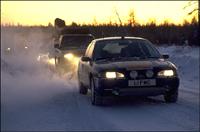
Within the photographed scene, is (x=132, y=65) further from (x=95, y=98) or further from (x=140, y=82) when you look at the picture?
(x=95, y=98)

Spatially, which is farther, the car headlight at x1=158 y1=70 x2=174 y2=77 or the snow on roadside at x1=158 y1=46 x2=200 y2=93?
the snow on roadside at x1=158 y1=46 x2=200 y2=93

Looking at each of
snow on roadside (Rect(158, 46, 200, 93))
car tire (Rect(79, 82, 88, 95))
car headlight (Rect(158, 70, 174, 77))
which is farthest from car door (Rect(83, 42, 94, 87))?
snow on roadside (Rect(158, 46, 200, 93))

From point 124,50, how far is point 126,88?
1760mm

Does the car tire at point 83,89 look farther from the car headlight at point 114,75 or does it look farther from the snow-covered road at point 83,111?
the car headlight at point 114,75

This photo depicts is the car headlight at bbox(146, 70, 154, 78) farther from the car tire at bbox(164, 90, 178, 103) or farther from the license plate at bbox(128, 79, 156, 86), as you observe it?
the car tire at bbox(164, 90, 178, 103)

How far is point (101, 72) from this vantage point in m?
13.1

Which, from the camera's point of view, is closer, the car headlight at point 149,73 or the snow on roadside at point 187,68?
the car headlight at point 149,73

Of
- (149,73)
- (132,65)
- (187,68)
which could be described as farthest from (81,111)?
(187,68)

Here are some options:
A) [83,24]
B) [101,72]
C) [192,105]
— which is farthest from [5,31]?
[83,24]

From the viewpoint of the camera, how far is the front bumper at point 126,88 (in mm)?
12820

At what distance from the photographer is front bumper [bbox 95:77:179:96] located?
1282cm

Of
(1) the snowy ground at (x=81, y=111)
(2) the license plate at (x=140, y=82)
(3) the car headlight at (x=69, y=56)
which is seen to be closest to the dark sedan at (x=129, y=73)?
(2) the license plate at (x=140, y=82)

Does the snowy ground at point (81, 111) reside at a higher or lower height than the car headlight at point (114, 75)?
lower

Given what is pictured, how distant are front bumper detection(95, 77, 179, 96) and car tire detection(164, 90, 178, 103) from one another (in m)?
0.18
